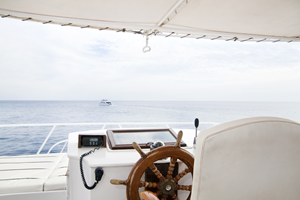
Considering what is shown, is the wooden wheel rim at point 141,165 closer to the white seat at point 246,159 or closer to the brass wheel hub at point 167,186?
the brass wheel hub at point 167,186

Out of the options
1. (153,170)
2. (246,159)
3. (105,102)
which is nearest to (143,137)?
(153,170)

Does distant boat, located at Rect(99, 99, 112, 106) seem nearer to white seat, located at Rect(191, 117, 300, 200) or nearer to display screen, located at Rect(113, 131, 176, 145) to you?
display screen, located at Rect(113, 131, 176, 145)

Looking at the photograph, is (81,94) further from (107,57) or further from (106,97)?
(107,57)

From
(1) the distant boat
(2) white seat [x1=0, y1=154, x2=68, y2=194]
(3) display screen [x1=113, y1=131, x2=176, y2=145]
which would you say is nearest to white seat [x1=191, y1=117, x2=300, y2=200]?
(3) display screen [x1=113, y1=131, x2=176, y2=145]

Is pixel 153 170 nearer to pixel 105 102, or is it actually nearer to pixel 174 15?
pixel 174 15

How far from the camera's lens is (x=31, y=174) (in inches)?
66.4

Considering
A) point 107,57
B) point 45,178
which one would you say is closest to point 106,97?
point 107,57

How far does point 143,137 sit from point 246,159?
3.31 feet

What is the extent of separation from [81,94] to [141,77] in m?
8.51

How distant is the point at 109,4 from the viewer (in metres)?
1.54

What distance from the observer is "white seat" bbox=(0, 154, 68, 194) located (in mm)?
1545

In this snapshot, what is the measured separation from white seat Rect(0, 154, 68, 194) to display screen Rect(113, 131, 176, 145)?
1.86 feet

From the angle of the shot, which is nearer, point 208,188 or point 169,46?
point 208,188

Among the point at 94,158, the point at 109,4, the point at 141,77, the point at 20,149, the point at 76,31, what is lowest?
the point at 20,149
